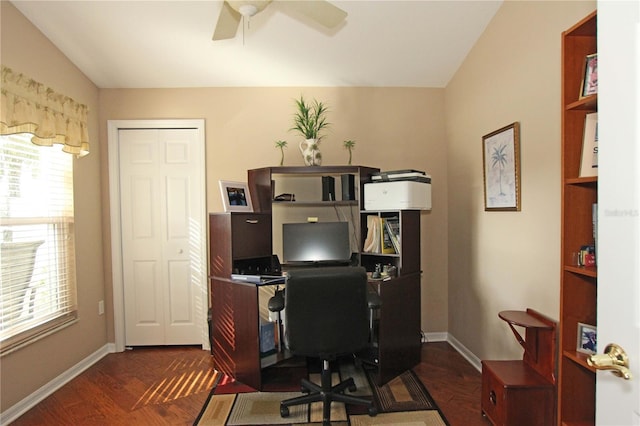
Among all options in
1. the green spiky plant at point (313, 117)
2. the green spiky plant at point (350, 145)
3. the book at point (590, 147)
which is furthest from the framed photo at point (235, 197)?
the book at point (590, 147)

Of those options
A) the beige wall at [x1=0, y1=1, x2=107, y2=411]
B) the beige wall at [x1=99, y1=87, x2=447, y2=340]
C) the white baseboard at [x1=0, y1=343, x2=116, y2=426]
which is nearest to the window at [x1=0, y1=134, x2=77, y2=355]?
the beige wall at [x1=0, y1=1, x2=107, y2=411]

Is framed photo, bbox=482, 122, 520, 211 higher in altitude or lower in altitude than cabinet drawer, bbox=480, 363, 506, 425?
higher

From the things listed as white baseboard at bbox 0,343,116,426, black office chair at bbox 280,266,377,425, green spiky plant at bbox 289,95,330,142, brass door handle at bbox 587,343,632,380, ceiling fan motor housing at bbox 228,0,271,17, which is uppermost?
ceiling fan motor housing at bbox 228,0,271,17

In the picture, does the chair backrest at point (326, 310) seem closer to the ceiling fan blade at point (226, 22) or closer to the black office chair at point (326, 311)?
the black office chair at point (326, 311)

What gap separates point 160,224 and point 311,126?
1.77 meters

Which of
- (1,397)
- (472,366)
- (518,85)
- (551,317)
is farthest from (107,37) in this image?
(472,366)

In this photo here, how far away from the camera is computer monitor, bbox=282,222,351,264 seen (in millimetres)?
2992

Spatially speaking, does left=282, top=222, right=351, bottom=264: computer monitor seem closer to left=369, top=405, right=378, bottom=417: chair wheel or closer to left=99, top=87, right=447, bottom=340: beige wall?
left=99, top=87, right=447, bottom=340: beige wall

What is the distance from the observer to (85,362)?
2957 millimetres

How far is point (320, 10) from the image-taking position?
187 centimetres

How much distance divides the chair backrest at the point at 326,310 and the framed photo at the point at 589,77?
1345mm

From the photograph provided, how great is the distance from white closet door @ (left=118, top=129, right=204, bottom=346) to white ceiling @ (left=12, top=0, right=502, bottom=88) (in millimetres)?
616

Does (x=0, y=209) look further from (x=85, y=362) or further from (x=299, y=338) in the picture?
(x=299, y=338)

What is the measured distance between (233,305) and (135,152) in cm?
186
